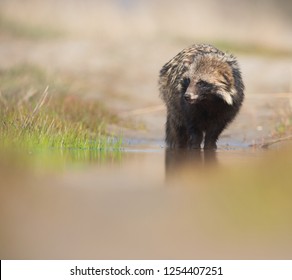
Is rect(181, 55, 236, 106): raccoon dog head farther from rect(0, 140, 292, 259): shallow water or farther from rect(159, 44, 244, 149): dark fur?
rect(0, 140, 292, 259): shallow water

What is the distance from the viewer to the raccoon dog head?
8211 mm

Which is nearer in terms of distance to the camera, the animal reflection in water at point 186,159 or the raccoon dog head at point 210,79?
the animal reflection in water at point 186,159

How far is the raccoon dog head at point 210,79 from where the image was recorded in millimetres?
8211

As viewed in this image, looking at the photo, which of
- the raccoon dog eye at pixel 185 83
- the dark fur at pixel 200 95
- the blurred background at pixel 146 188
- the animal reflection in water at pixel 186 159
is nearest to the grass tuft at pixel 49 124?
the blurred background at pixel 146 188

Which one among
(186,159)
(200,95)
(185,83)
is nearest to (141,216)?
(186,159)

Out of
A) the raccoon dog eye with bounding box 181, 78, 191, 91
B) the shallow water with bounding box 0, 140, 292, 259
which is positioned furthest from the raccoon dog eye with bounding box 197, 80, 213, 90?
the shallow water with bounding box 0, 140, 292, 259

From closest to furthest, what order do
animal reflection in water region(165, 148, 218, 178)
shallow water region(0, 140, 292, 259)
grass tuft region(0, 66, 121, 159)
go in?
shallow water region(0, 140, 292, 259)
animal reflection in water region(165, 148, 218, 178)
grass tuft region(0, 66, 121, 159)

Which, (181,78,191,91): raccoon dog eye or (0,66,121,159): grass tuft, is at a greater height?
(181,78,191,91): raccoon dog eye

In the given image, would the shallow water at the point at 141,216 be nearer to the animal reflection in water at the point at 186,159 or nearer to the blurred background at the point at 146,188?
the blurred background at the point at 146,188

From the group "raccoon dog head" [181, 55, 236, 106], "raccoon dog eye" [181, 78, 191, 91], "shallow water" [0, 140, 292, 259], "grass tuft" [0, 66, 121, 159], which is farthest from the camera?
"raccoon dog eye" [181, 78, 191, 91]

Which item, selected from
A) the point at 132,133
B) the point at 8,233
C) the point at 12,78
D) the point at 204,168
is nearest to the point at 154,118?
the point at 132,133

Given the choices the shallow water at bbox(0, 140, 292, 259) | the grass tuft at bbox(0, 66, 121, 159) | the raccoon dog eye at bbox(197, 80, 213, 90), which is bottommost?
the shallow water at bbox(0, 140, 292, 259)

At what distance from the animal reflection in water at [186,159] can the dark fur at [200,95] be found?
1.10 feet

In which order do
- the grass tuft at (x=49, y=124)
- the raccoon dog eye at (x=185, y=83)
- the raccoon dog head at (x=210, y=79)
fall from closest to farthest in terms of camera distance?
the grass tuft at (x=49, y=124) → the raccoon dog head at (x=210, y=79) → the raccoon dog eye at (x=185, y=83)
